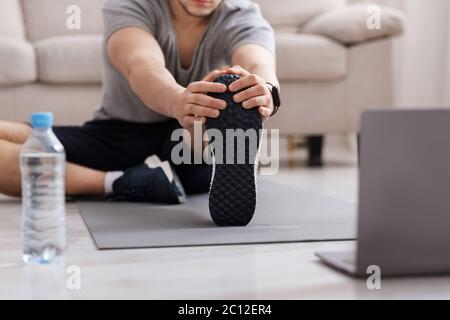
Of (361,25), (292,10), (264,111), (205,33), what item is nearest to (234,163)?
(264,111)

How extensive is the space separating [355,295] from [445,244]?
138mm

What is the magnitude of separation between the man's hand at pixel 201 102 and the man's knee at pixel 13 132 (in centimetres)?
58

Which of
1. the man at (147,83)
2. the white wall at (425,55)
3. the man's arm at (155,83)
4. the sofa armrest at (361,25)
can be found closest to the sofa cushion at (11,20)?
the sofa armrest at (361,25)

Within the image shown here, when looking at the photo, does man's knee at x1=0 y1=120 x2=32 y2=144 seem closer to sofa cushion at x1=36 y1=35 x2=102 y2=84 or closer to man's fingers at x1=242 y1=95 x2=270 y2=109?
man's fingers at x1=242 y1=95 x2=270 y2=109

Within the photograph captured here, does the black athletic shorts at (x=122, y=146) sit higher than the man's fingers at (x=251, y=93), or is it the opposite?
the man's fingers at (x=251, y=93)

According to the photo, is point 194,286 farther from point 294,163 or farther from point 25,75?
point 294,163

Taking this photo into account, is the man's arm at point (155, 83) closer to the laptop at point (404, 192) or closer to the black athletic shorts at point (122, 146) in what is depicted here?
the black athletic shorts at point (122, 146)

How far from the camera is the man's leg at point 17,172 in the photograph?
1595 mm

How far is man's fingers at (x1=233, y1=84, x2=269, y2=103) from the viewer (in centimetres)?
115

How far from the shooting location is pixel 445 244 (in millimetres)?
892

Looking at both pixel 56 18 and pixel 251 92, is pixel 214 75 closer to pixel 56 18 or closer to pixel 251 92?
pixel 251 92

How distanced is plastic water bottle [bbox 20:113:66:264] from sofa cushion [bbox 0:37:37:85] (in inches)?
57.5

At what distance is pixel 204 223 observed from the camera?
1302mm

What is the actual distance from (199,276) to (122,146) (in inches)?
31.6
